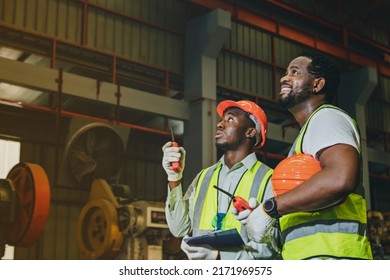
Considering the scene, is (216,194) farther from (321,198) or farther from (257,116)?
(321,198)

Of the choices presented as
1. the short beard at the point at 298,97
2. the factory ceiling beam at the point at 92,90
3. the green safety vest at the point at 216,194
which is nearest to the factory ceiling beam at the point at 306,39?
the factory ceiling beam at the point at 92,90

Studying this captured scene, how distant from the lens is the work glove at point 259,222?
2027 millimetres

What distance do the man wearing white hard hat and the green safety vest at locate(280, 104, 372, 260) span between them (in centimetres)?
61

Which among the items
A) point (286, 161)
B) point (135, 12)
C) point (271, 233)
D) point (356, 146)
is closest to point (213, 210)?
point (271, 233)

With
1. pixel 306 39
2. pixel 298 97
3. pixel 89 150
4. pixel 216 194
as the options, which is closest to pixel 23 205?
pixel 89 150

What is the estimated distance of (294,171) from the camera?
2039 mm

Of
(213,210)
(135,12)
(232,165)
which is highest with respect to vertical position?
(135,12)

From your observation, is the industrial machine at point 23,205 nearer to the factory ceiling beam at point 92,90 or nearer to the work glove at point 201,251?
the factory ceiling beam at point 92,90

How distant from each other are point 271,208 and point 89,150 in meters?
3.06

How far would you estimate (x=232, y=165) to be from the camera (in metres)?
2.87

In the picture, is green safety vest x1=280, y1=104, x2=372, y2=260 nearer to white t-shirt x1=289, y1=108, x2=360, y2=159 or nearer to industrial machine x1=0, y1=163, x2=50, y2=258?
white t-shirt x1=289, y1=108, x2=360, y2=159
